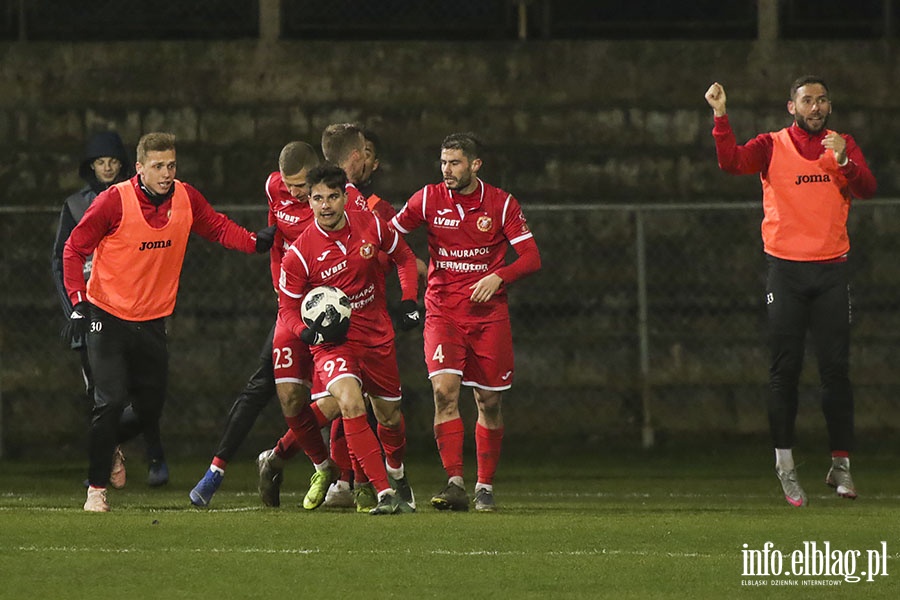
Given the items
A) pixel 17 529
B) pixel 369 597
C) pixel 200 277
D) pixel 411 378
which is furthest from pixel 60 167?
pixel 369 597

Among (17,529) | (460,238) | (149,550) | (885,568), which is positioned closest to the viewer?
(885,568)

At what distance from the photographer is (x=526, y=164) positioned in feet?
45.6

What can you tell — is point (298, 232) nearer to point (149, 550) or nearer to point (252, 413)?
point (252, 413)

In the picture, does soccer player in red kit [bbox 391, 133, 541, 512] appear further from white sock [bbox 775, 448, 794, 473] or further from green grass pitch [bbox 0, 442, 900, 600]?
white sock [bbox 775, 448, 794, 473]

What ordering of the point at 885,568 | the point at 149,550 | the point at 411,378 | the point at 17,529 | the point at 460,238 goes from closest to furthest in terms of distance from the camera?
the point at 885,568 < the point at 149,550 < the point at 17,529 < the point at 460,238 < the point at 411,378

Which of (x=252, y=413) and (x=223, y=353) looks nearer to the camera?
(x=252, y=413)

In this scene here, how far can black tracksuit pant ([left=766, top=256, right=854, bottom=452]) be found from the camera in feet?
31.7

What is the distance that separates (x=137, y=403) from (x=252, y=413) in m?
0.62

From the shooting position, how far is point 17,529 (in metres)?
7.91

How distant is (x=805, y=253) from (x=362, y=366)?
2433mm

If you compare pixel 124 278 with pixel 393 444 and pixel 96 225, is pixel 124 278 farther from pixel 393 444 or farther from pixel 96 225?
pixel 393 444

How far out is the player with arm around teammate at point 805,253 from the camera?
9641 mm

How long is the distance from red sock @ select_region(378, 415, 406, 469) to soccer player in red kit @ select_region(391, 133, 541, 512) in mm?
253

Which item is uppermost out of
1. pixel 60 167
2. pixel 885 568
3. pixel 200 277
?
pixel 60 167
